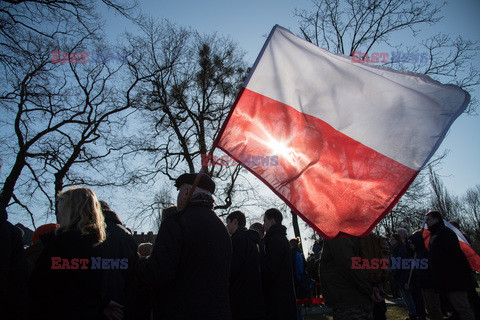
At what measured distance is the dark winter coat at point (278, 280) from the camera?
4395 millimetres

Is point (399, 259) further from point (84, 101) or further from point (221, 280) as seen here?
point (84, 101)

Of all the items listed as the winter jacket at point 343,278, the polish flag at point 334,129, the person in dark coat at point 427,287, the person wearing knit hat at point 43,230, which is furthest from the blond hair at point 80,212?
the person in dark coat at point 427,287

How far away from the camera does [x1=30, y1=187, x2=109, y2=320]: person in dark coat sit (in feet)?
8.69

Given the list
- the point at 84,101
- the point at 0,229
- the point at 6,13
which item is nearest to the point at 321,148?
the point at 0,229

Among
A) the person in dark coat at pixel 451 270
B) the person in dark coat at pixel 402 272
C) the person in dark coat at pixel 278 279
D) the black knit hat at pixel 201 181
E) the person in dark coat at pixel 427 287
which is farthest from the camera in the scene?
the person in dark coat at pixel 402 272

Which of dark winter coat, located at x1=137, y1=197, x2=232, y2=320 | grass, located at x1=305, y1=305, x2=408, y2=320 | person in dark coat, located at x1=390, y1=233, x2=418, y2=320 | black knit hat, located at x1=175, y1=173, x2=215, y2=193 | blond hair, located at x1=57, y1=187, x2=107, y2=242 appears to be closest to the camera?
dark winter coat, located at x1=137, y1=197, x2=232, y2=320

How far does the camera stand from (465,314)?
540 cm

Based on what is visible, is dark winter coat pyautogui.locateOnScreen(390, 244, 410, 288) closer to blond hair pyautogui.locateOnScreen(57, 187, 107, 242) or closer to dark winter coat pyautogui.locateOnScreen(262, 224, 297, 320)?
dark winter coat pyautogui.locateOnScreen(262, 224, 297, 320)

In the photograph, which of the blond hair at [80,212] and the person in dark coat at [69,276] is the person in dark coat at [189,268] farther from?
the blond hair at [80,212]

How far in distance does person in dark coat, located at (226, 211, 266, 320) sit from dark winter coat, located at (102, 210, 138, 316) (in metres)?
1.14

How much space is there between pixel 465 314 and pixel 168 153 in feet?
53.7

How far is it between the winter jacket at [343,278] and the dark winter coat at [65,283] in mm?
2678

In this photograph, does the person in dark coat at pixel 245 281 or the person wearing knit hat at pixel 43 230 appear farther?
the person in dark coat at pixel 245 281

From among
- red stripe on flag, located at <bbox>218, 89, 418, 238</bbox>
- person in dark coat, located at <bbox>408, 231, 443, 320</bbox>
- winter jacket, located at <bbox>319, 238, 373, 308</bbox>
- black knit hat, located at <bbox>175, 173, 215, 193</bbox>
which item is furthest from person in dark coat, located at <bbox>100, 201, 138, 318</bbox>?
person in dark coat, located at <bbox>408, 231, 443, 320</bbox>
